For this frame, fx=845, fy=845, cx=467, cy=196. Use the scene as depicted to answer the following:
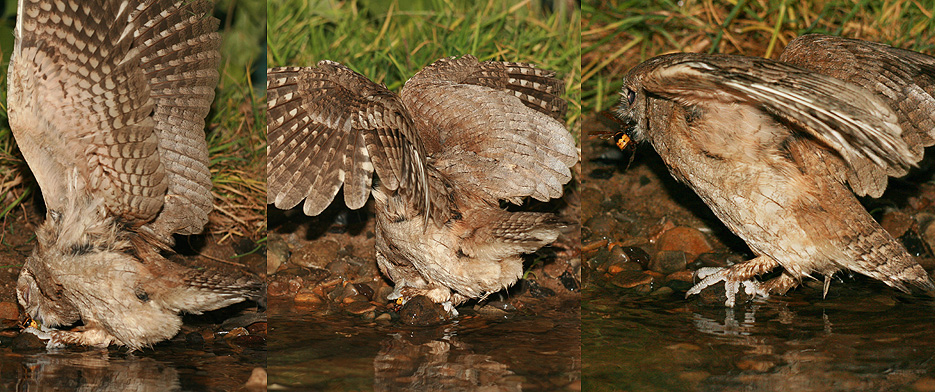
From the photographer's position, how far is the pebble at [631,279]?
17.2 ft

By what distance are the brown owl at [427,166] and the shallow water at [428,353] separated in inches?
11.2

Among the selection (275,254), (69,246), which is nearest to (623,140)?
(275,254)

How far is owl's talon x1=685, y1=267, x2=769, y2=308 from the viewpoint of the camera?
4895mm

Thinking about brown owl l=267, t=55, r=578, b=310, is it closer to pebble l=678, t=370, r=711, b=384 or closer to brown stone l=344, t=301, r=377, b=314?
brown stone l=344, t=301, r=377, b=314

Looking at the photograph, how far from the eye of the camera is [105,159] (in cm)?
432

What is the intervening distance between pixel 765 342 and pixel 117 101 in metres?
3.50

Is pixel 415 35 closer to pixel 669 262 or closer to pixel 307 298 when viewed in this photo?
pixel 307 298

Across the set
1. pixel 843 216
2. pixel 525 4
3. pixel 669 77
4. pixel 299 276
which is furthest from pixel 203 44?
pixel 843 216

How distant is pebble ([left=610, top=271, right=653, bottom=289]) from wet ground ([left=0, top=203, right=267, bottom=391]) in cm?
216

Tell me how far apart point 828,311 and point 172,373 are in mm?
3508

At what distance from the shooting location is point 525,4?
7191mm

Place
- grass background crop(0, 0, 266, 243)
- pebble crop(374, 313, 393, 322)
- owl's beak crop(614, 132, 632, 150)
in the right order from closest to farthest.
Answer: pebble crop(374, 313, 393, 322), owl's beak crop(614, 132, 632, 150), grass background crop(0, 0, 266, 243)

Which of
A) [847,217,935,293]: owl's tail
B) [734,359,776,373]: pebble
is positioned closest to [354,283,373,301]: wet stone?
[734,359,776,373]: pebble

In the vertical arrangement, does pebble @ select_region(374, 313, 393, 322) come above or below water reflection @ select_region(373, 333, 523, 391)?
above
